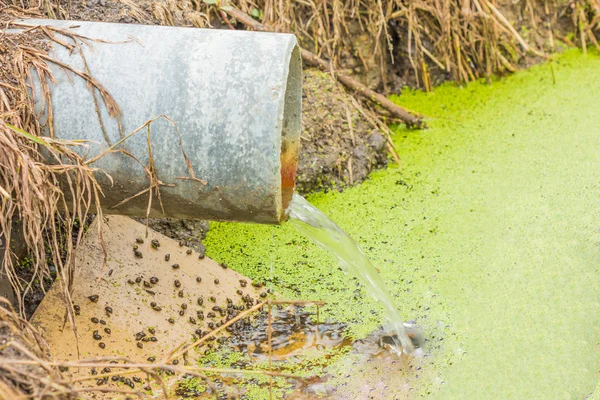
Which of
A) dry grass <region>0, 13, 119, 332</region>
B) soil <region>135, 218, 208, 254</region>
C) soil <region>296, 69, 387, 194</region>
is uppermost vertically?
dry grass <region>0, 13, 119, 332</region>

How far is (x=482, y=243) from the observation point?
9.96ft

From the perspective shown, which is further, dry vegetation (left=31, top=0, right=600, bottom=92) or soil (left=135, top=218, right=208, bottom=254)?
dry vegetation (left=31, top=0, right=600, bottom=92)

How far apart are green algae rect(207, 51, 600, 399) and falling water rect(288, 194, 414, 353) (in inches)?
2.5

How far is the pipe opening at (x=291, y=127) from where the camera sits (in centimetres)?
256

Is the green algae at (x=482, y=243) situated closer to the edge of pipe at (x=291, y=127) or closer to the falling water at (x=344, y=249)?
the falling water at (x=344, y=249)

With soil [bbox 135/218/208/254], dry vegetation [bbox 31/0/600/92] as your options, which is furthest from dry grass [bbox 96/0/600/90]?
soil [bbox 135/218/208/254]

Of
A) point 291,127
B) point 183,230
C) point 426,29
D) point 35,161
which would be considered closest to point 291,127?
point 291,127

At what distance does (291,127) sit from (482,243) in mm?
966

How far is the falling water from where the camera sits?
2.70 m

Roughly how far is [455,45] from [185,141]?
Result: 221 cm

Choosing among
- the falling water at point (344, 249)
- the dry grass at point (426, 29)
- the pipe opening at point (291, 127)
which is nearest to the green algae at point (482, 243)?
the falling water at point (344, 249)

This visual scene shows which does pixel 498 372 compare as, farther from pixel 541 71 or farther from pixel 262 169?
pixel 541 71

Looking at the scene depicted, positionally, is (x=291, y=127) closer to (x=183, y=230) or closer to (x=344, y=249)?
(x=344, y=249)

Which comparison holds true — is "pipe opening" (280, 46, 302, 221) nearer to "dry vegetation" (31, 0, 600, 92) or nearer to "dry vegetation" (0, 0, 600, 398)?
"dry vegetation" (0, 0, 600, 398)
